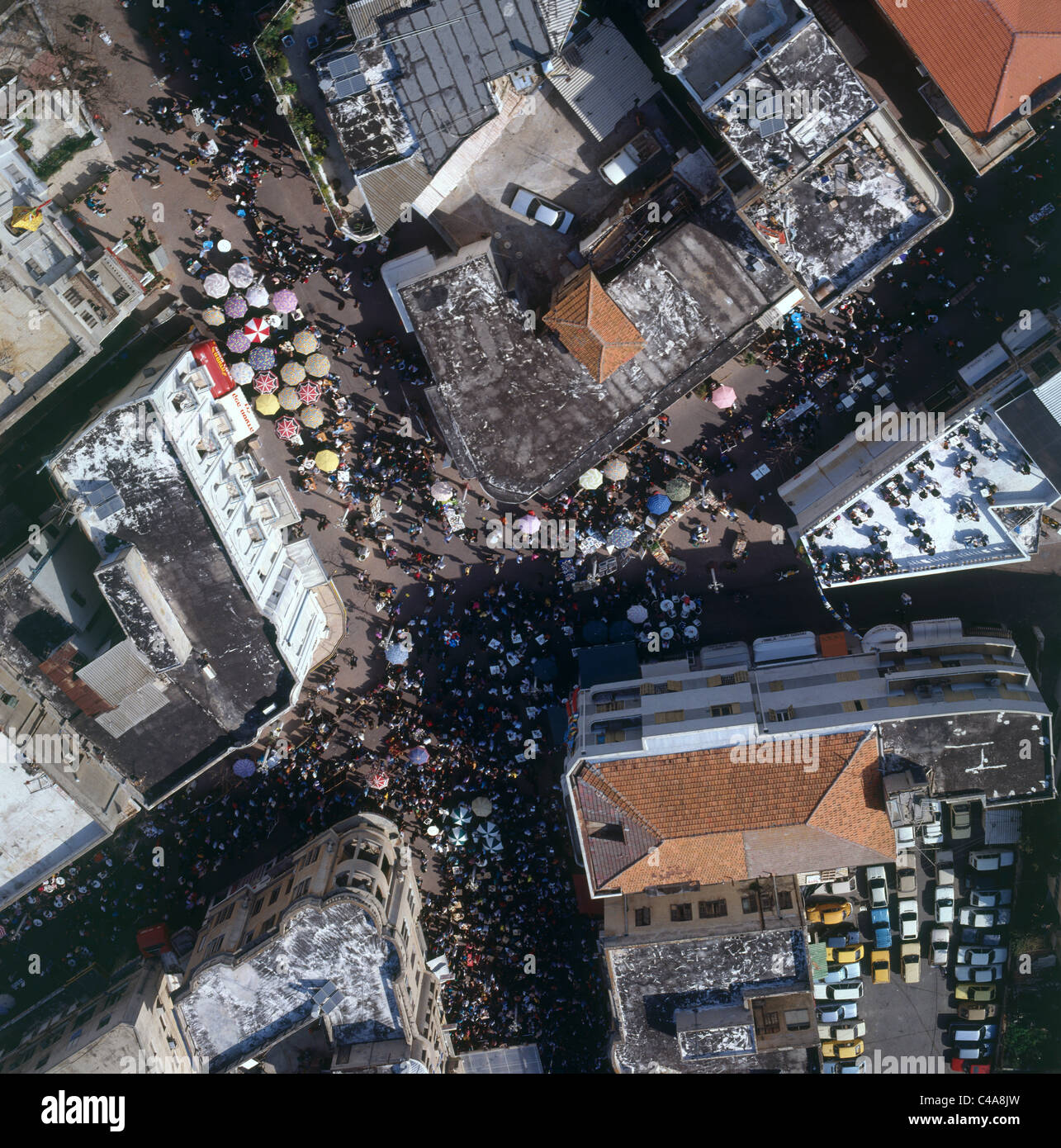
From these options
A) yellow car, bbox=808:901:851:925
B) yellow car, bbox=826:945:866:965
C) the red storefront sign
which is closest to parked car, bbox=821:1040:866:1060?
yellow car, bbox=826:945:866:965

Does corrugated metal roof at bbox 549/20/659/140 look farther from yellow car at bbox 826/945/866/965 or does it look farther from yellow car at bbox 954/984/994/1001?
yellow car at bbox 954/984/994/1001

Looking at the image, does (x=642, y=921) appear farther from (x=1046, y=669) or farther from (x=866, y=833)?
(x=1046, y=669)

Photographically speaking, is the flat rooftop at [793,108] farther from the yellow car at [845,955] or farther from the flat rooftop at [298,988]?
the yellow car at [845,955]

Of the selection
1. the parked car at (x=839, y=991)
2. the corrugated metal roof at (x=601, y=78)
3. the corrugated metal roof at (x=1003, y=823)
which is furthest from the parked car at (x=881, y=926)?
the corrugated metal roof at (x=601, y=78)
